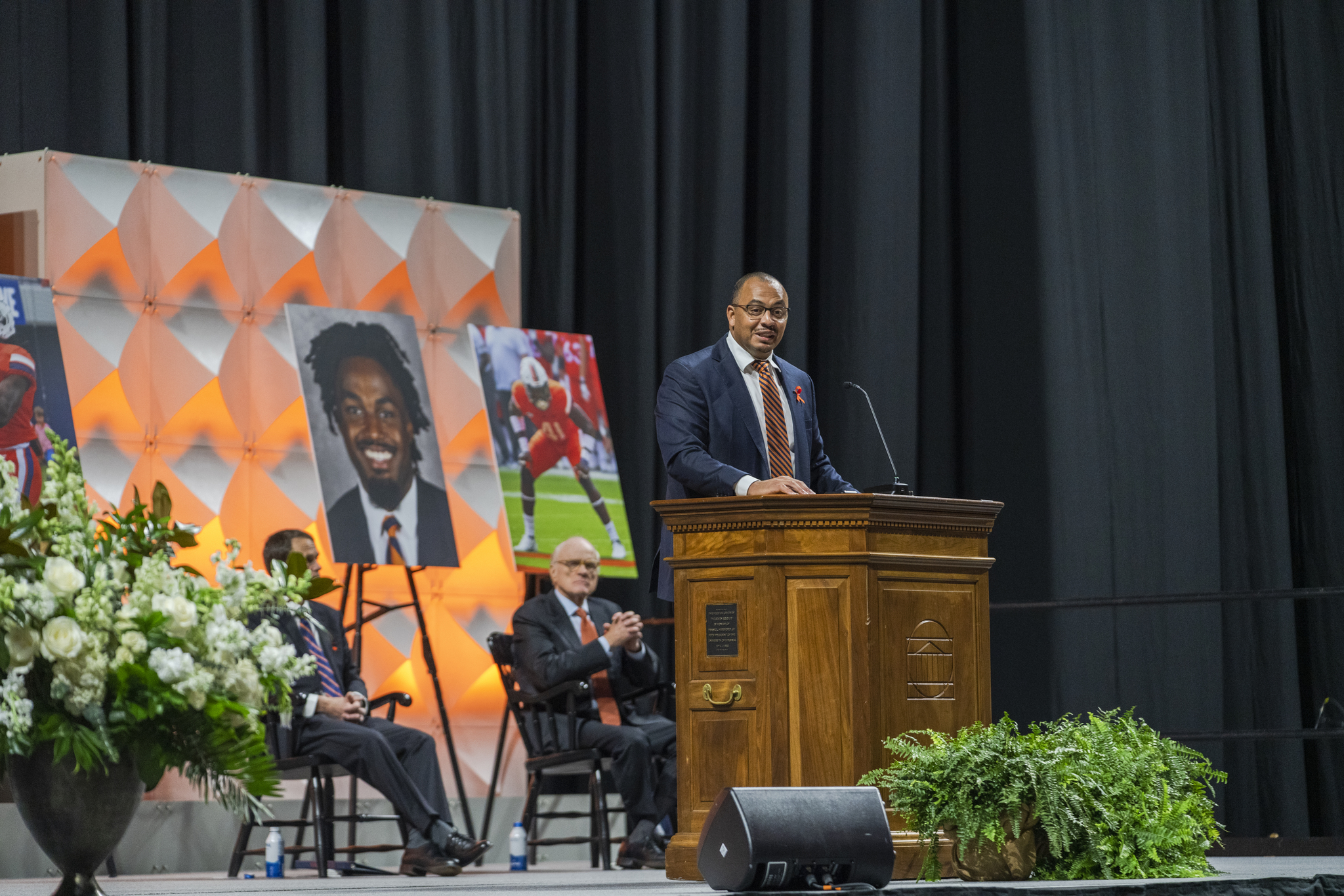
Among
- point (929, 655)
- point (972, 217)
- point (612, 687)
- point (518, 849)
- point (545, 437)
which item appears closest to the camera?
point (929, 655)

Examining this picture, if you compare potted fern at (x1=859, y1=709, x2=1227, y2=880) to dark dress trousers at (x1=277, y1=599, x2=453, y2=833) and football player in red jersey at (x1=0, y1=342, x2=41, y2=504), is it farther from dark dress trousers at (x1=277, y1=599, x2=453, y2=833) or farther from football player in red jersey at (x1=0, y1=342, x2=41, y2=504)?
football player in red jersey at (x1=0, y1=342, x2=41, y2=504)

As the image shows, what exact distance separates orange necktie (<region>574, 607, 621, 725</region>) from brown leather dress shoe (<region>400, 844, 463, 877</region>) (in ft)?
2.65

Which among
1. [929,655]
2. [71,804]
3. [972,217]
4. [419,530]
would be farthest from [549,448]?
[71,804]

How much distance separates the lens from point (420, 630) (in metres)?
6.40

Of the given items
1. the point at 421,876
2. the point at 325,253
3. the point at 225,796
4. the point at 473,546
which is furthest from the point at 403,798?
the point at 225,796

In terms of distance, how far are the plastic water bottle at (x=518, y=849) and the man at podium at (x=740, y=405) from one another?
1679 mm

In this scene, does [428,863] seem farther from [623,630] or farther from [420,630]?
[420,630]

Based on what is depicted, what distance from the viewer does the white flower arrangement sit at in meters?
2.28

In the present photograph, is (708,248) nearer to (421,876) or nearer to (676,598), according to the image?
(421,876)

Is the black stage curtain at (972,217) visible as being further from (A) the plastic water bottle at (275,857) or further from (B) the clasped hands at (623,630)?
(A) the plastic water bottle at (275,857)

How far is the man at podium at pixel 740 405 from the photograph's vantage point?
14.3 feet

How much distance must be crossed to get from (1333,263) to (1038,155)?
1244 mm

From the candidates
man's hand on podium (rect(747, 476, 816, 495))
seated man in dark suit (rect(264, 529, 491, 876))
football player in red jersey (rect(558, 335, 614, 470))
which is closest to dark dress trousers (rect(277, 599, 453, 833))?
seated man in dark suit (rect(264, 529, 491, 876))

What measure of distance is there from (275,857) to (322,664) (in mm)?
609
